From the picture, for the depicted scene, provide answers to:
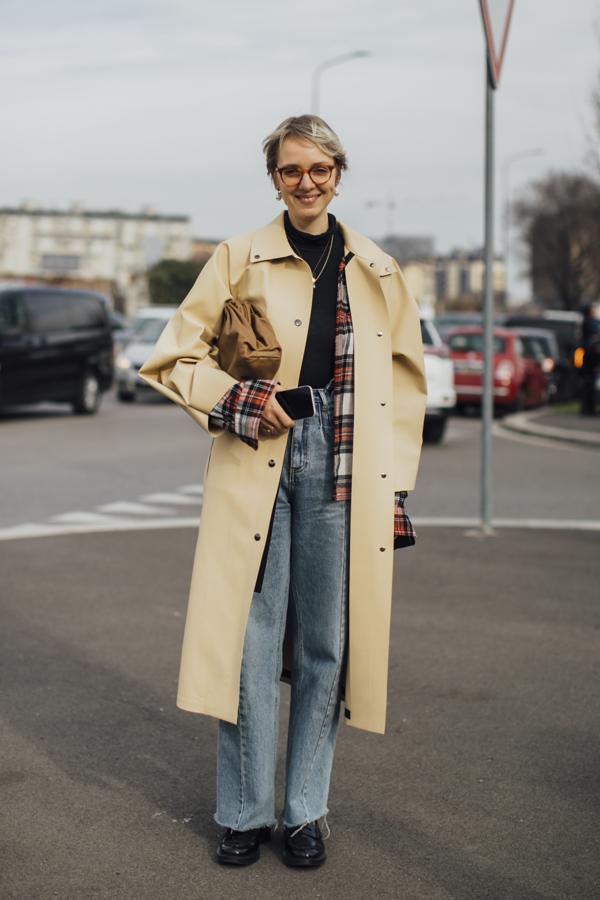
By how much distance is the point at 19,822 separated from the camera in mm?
3986

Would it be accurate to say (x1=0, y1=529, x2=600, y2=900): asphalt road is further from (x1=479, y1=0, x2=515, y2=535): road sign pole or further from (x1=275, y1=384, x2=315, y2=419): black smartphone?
(x1=479, y1=0, x2=515, y2=535): road sign pole

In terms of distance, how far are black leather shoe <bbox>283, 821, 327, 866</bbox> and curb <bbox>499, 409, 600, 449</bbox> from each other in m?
14.6

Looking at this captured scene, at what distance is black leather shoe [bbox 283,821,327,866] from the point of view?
146 inches

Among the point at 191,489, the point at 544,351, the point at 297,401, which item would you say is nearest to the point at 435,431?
the point at 191,489

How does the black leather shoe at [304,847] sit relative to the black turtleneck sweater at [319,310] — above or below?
below

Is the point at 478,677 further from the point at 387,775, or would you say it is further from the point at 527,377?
the point at 527,377

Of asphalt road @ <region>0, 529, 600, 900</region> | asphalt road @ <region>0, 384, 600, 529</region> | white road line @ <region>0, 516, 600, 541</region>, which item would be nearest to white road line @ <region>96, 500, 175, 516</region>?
asphalt road @ <region>0, 384, 600, 529</region>

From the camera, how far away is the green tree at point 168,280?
10244 cm

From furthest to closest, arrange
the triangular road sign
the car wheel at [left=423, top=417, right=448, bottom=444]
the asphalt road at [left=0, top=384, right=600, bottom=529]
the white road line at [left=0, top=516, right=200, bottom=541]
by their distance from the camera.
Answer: the car wheel at [left=423, top=417, right=448, bottom=444] < the asphalt road at [left=0, top=384, right=600, bottom=529] < the white road line at [left=0, top=516, right=200, bottom=541] < the triangular road sign

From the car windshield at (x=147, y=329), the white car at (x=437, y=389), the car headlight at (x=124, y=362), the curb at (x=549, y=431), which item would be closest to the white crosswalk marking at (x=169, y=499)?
the white car at (x=437, y=389)

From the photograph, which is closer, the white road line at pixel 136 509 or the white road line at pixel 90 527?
the white road line at pixel 90 527

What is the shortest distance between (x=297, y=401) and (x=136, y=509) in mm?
7542

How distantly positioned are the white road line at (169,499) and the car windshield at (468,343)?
12513 mm

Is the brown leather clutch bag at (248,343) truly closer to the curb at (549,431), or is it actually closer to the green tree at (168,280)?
the curb at (549,431)
